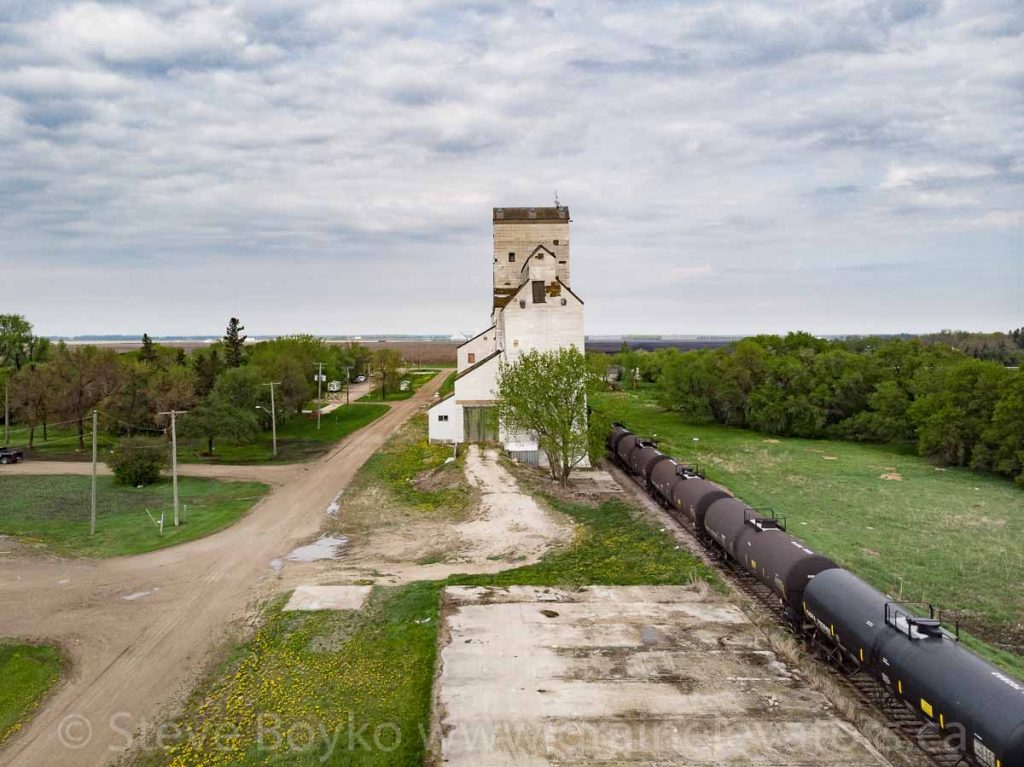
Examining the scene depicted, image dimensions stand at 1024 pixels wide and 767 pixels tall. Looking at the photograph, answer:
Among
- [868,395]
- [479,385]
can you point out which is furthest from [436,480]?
[868,395]

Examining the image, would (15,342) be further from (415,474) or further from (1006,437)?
(1006,437)

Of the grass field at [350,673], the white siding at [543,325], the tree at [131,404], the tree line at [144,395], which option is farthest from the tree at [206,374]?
the grass field at [350,673]

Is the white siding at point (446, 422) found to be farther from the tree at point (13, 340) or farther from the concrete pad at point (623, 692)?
the tree at point (13, 340)

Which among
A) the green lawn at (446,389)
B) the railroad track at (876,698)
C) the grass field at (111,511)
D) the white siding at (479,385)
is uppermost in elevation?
the white siding at (479,385)

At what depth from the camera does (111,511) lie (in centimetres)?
3784

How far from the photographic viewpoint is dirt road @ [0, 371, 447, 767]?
16.6m

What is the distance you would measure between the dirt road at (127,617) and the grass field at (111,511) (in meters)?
1.58

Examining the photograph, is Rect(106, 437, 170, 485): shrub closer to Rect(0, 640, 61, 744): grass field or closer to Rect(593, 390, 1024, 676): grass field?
Rect(0, 640, 61, 744): grass field

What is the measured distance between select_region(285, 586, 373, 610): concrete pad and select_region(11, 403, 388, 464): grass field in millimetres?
30604

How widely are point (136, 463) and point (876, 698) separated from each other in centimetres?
4414

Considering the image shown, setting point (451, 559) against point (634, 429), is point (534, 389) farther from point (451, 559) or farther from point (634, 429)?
point (634, 429)

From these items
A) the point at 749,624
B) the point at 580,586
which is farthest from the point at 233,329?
the point at 749,624

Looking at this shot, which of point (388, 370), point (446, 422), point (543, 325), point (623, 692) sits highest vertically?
point (543, 325)

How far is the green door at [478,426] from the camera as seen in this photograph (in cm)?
5200
